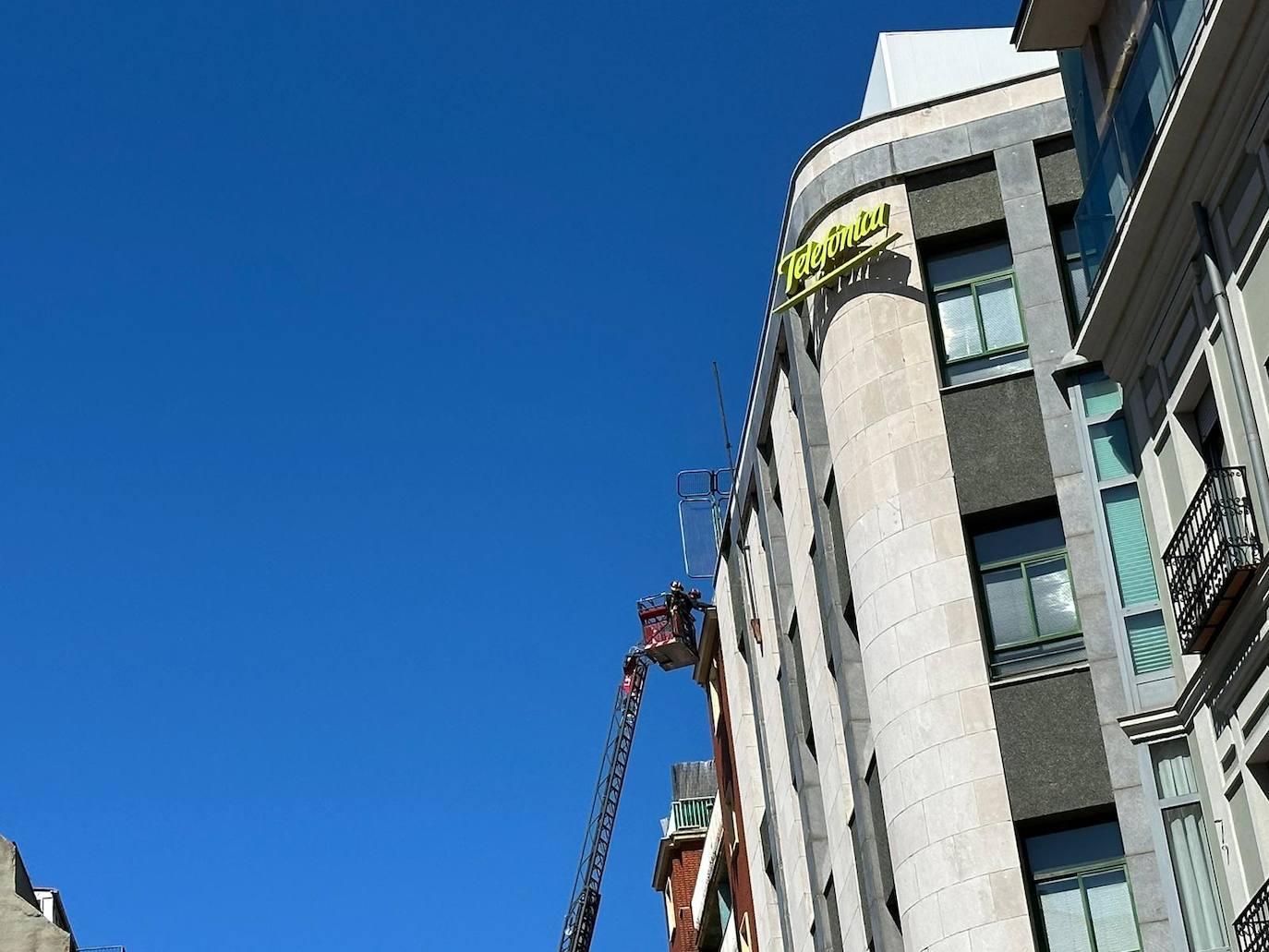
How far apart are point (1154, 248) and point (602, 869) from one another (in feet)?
271

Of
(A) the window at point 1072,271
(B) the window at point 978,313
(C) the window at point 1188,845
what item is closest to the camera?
(C) the window at point 1188,845

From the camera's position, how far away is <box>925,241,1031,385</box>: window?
3534 cm

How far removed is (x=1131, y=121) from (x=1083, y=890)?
39.5 feet

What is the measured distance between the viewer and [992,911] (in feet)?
103

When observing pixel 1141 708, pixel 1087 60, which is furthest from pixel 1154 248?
pixel 1141 708

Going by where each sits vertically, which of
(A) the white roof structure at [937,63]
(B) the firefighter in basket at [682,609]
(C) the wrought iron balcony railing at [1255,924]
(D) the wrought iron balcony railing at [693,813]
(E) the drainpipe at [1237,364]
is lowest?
(C) the wrought iron balcony railing at [1255,924]

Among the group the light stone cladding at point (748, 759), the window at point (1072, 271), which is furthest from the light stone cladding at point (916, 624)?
the light stone cladding at point (748, 759)

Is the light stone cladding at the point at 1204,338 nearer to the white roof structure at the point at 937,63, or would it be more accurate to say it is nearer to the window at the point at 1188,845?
the window at the point at 1188,845

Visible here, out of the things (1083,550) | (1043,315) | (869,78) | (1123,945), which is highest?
(869,78)

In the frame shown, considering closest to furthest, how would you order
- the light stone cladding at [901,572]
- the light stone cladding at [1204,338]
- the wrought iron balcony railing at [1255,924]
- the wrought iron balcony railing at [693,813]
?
1. the wrought iron balcony railing at [1255,924]
2. the light stone cladding at [1204,338]
3. the light stone cladding at [901,572]
4. the wrought iron balcony railing at [693,813]

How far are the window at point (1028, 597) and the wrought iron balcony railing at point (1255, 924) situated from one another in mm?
9728

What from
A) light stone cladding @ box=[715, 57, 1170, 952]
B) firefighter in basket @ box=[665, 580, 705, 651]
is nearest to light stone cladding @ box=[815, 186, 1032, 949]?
light stone cladding @ box=[715, 57, 1170, 952]

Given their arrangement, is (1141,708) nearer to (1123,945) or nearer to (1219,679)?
(1219,679)

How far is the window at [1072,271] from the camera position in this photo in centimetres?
3478
